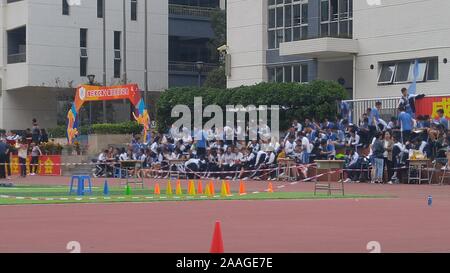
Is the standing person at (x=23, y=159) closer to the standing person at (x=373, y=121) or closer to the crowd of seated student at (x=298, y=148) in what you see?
the crowd of seated student at (x=298, y=148)

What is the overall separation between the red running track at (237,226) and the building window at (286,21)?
2896 centimetres

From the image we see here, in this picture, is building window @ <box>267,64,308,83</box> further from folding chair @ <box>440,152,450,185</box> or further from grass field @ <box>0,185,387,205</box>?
grass field @ <box>0,185,387,205</box>

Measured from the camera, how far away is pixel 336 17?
52.2 metres

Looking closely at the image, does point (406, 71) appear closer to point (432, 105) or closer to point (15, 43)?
point (432, 105)

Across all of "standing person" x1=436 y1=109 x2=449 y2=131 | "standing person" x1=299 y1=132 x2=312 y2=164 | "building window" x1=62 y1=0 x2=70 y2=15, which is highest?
"building window" x1=62 y1=0 x2=70 y2=15

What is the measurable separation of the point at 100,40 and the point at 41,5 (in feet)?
18.1

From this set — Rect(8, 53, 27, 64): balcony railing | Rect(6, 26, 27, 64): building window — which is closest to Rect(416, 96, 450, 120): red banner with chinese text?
Rect(8, 53, 27, 64): balcony railing

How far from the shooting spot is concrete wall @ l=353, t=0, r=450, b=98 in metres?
45.7

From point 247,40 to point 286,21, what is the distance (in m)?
3.24

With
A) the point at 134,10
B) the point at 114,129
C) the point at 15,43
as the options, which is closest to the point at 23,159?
the point at 114,129

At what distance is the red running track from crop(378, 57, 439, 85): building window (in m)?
21.1

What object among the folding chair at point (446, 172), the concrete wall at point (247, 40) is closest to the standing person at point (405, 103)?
the folding chair at point (446, 172)

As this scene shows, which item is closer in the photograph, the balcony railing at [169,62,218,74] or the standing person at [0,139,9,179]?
the standing person at [0,139,9,179]

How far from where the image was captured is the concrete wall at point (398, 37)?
150 ft
